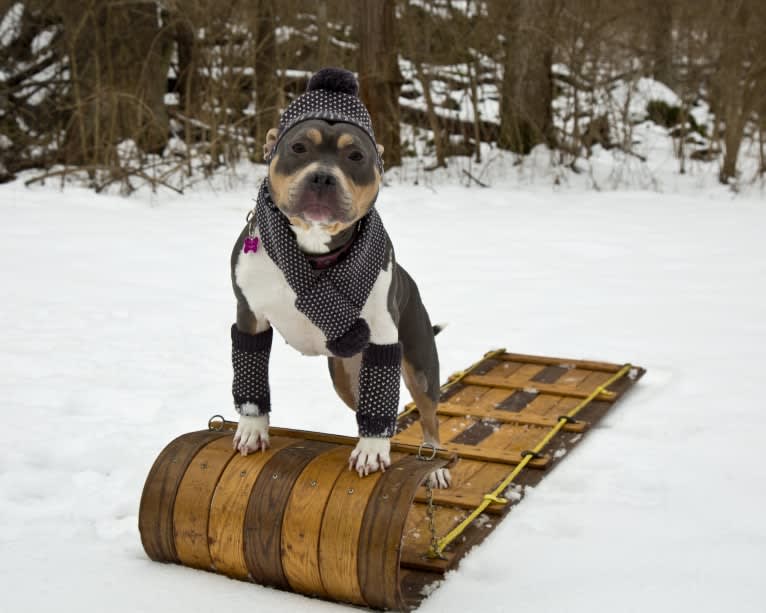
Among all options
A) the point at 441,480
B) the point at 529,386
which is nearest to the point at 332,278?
the point at 441,480

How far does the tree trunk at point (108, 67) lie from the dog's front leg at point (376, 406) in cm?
737

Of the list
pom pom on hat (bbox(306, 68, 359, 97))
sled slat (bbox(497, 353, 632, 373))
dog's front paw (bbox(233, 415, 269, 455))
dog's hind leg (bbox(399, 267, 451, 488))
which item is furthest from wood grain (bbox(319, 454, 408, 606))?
sled slat (bbox(497, 353, 632, 373))

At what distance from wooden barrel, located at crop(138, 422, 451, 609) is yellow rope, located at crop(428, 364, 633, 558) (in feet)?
1.00

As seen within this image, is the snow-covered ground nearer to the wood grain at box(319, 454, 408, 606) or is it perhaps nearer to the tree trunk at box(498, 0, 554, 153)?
the wood grain at box(319, 454, 408, 606)

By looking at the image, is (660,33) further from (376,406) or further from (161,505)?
(161,505)

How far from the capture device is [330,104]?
8.13 ft

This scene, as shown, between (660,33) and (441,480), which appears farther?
(660,33)

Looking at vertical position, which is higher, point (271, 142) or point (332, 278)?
point (271, 142)

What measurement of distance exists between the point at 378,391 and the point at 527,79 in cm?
886

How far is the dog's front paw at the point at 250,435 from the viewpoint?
2.70m

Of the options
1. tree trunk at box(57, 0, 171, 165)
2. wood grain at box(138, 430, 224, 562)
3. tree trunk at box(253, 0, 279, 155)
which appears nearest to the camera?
wood grain at box(138, 430, 224, 562)

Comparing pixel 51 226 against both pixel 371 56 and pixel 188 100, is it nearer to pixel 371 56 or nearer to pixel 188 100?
pixel 188 100

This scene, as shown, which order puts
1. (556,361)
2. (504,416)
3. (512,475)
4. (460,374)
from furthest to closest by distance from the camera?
(556,361), (460,374), (504,416), (512,475)

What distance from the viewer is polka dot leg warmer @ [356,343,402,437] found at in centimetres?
255
